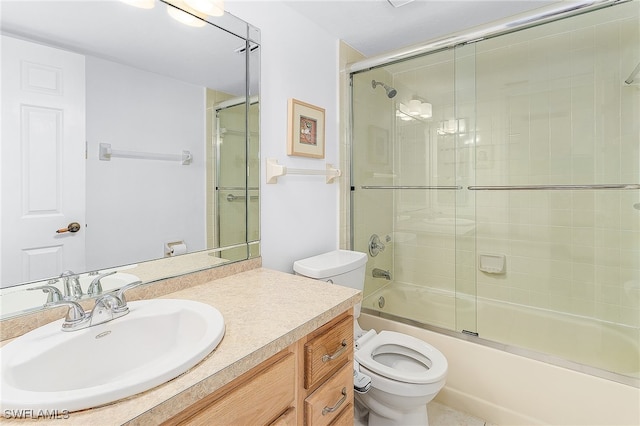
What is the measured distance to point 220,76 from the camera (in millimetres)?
1335

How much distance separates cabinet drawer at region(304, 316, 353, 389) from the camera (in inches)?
34.9

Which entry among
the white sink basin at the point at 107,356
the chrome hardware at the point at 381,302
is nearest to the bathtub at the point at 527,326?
the chrome hardware at the point at 381,302

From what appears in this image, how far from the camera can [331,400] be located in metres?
0.99

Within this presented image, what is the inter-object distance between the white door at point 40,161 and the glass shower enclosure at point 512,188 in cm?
157

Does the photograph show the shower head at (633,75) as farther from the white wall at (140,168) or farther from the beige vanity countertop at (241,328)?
the white wall at (140,168)

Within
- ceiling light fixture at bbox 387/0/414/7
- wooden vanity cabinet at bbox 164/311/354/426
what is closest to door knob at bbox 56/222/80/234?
wooden vanity cabinet at bbox 164/311/354/426

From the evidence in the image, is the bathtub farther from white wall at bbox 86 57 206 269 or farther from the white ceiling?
the white ceiling

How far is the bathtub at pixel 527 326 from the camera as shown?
62.7 inches

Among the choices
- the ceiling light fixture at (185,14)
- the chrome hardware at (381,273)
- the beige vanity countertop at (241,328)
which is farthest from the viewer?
the chrome hardware at (381,273)

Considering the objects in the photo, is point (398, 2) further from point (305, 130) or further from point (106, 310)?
point (106, 310)

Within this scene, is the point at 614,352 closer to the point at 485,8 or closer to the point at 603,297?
the point at 603,297

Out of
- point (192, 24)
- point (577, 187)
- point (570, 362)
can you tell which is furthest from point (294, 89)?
point (570, 362)

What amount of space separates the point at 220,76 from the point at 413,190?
1.47 metres

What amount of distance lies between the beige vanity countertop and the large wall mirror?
0.22m
